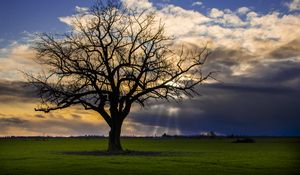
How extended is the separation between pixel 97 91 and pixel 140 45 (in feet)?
22.7

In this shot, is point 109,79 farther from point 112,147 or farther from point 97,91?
point 112,147

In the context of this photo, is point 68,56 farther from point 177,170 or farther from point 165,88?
point 177,170

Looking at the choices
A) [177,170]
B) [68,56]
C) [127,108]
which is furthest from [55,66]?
[177,170]

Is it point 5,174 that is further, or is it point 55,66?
point 55,66

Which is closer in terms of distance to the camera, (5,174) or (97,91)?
(5,174)

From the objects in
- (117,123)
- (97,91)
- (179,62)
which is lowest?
(117,123)

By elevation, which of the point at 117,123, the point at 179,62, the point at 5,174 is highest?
the point at 179,62

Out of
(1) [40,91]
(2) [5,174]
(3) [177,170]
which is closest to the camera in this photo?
(2) [5,174]

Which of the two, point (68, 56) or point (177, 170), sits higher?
point (68, 56)

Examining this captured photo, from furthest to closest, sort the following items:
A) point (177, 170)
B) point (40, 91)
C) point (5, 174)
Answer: point (40, 91), point (177, 170), point (5, 174)

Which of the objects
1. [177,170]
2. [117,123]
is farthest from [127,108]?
[177,170]

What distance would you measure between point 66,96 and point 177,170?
27.8 meters

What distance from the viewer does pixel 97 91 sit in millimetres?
55438

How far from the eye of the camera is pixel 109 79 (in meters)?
55.5
